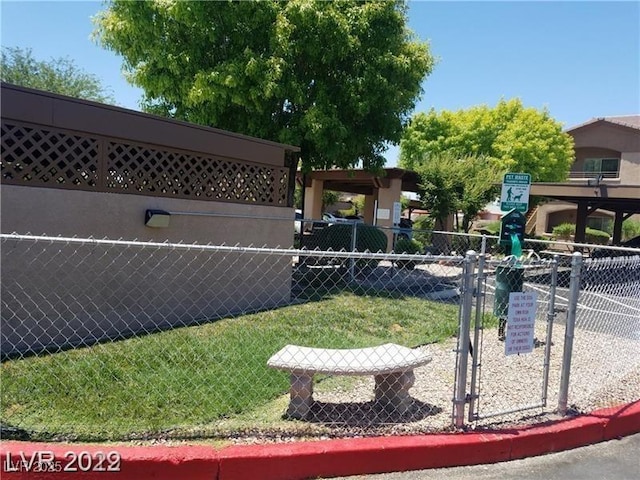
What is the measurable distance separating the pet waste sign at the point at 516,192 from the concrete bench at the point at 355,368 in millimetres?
3694

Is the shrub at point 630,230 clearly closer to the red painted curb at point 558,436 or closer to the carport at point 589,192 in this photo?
the carport at point 589,192

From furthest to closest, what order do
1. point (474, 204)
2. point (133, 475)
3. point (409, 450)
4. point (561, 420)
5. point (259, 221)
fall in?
point (474, 204)
point (259, 221)
point (561, 420)
point (409, 450)
point (133, 475)

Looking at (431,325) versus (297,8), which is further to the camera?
(297,8)

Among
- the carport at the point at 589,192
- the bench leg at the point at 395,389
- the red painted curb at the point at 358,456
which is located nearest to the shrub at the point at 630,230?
the carport at the point at 589,192

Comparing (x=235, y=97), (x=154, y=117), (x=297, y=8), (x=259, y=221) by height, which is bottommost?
(x=259, y=221)

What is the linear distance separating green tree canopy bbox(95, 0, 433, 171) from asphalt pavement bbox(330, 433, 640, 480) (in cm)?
804

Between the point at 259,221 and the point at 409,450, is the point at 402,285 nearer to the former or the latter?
the point at 259,221

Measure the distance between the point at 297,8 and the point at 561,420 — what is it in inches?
356

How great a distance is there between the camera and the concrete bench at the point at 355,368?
3.67 meters

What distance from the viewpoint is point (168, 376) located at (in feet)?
14.8

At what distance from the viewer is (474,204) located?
19.0 metres

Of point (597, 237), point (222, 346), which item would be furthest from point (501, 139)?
point (222, 346)

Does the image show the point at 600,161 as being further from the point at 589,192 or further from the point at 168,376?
the point at 168,376

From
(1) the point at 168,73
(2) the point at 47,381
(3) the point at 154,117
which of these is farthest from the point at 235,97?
(2) the point at 47,381
